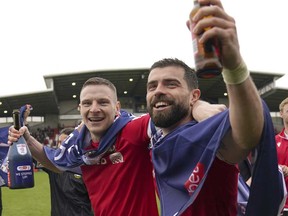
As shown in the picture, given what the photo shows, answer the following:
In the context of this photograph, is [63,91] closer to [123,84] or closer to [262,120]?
[123,84]

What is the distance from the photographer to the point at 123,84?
1401 inches

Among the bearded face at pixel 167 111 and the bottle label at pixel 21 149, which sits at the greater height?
the bearded face at pixel 167 111

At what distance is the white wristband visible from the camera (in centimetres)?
167

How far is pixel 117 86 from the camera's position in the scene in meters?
36.1

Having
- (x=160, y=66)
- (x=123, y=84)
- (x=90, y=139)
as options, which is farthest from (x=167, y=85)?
(x=123, y=84)

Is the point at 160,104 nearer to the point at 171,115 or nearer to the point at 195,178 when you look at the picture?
the point at 171,115

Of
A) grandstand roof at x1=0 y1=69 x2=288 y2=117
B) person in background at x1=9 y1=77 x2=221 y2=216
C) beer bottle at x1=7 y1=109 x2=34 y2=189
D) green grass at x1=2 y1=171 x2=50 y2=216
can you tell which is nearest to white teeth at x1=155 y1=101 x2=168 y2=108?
person in background at x1=9 y1=77 x2=221 y2=216

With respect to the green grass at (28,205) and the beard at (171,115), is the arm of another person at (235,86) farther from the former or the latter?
the green grass at (28,205)

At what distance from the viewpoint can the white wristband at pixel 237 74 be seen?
1.67 metres

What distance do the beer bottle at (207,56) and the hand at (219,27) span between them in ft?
0.09

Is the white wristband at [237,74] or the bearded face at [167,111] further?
the bearded face at [167,111]

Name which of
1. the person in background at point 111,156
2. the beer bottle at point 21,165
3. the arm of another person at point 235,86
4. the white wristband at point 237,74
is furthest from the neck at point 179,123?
the beer bottle at point 21,165

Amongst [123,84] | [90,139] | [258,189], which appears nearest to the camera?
[258,189]

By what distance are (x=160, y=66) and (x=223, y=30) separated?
3.70 feet
